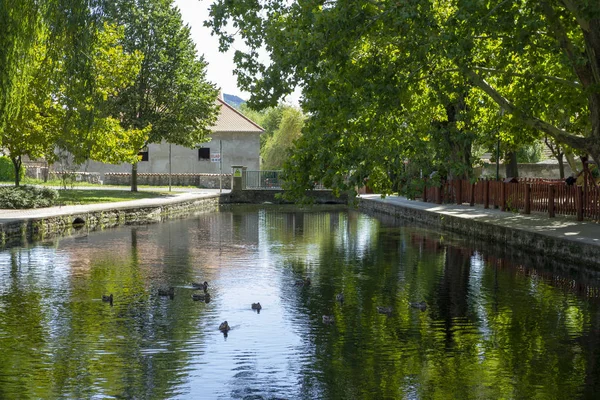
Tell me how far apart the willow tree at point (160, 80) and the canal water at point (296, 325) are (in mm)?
30067

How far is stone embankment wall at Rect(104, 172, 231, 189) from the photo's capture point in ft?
218

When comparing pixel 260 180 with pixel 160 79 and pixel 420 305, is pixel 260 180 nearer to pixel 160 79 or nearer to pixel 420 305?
pixel 160 79

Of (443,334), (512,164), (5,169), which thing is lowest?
(443,334)

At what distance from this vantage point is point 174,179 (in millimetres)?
67812

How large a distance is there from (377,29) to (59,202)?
18753 millimetres

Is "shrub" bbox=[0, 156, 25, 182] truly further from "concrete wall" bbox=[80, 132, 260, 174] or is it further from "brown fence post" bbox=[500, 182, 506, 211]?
"brown fence post" bbox=[500, 182, 506, 211]

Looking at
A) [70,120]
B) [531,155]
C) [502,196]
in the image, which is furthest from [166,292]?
[531,155]

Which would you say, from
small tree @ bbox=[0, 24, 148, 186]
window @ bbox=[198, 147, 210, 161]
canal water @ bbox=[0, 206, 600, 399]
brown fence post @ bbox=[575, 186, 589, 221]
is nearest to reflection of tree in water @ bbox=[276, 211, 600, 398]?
canal water @ bbox=[0, 206, 600, 399]

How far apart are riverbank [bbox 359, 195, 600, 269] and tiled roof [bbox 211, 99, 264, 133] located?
37.6 meters

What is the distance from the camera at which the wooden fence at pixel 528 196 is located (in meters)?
27.1

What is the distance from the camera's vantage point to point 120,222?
33.8m

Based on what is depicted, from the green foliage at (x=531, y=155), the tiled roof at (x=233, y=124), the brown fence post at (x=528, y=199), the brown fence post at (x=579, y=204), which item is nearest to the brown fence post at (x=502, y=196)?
the brown fence post at (x=528, y=199)

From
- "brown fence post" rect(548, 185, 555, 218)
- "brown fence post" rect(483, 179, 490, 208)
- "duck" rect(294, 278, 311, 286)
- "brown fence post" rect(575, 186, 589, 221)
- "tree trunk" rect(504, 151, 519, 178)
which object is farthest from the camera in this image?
"tree trunk" rect(504, 151, 519, 178)

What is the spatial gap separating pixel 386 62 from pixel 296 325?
1003cm
